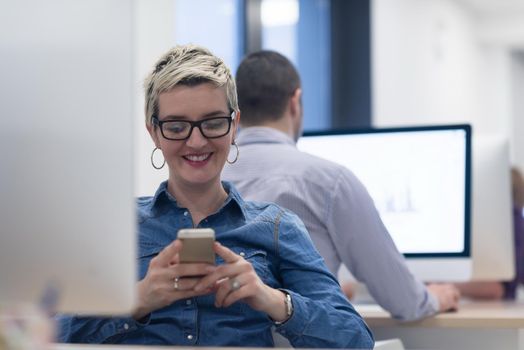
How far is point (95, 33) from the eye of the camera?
1031mm

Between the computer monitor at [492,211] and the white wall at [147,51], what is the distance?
0.96m

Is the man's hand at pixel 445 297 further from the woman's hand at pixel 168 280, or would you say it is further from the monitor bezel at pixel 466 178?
the woman's hand at pixel 168 280

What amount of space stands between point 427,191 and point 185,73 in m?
1.11

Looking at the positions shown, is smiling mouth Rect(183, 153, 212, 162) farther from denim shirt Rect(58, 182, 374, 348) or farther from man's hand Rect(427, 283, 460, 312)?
man's hand Rect(427, 283, 460, 312)

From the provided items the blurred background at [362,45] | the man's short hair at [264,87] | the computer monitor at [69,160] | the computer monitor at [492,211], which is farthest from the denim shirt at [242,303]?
the blurred background at [362,45]

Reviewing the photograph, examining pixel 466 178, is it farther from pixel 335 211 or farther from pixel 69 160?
pixel 69 160

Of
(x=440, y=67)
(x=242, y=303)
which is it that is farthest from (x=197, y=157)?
(x=440, y=67)

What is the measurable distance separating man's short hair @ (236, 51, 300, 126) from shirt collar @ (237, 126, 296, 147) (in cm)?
6

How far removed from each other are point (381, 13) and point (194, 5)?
207 centimetres

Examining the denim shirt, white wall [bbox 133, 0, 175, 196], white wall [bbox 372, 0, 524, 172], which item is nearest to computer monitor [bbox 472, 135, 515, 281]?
white wall [bbox 133, 0, 175, 196]

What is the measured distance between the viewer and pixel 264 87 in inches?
95.0

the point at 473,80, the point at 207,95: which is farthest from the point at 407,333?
the point at 473,80

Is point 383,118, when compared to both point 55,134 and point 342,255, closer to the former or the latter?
point 342,255

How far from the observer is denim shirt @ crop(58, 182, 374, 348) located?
1.58 meters
